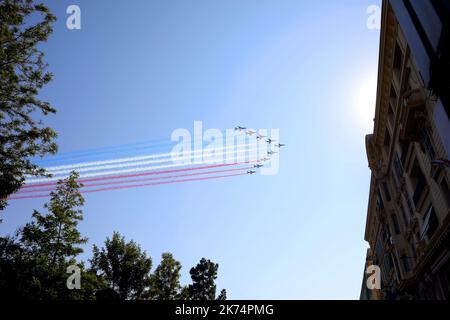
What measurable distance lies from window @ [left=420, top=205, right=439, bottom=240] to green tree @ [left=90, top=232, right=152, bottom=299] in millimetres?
25964

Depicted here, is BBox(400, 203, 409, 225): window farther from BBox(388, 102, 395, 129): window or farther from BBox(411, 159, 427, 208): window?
BBox(388, 102, 395, 129): window

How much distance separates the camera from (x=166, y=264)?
3666cm

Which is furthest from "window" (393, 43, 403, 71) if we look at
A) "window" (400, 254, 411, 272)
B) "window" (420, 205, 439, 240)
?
"window" (400, 254, 411, 272)

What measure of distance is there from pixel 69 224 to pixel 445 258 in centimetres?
2600

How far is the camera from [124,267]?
30.7 meters

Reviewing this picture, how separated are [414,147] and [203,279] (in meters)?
43.1

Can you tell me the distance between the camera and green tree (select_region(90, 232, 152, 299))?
30547 mm

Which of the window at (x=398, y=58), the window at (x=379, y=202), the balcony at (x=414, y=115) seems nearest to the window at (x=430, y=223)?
the balcony at (x=414, y=115)

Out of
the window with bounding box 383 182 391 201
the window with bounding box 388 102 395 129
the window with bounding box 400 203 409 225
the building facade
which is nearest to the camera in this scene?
the building facade
